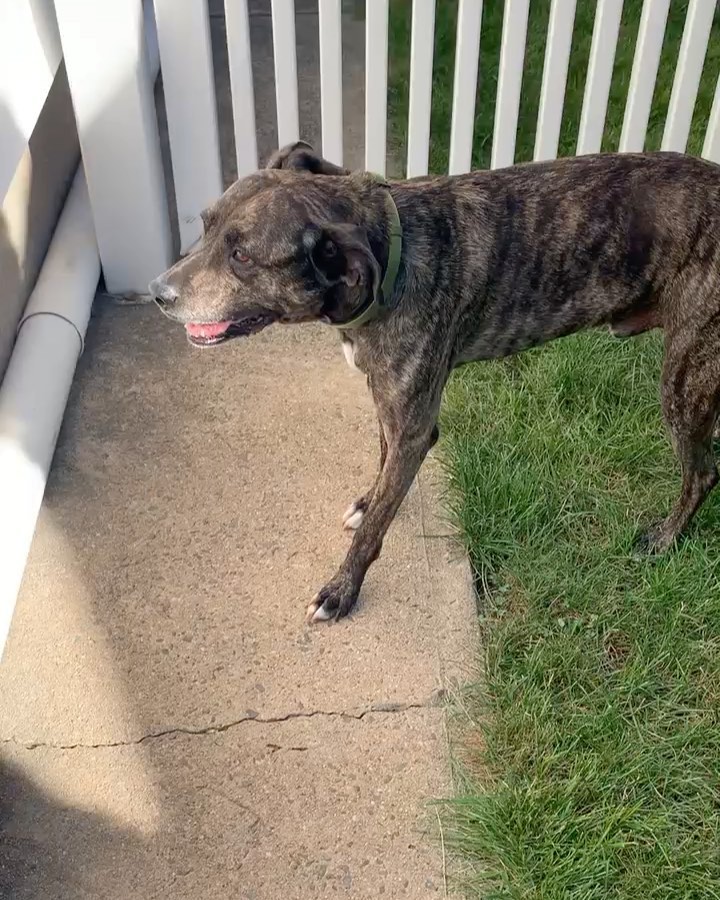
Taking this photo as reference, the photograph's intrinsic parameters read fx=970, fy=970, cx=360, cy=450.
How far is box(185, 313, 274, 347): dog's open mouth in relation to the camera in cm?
278

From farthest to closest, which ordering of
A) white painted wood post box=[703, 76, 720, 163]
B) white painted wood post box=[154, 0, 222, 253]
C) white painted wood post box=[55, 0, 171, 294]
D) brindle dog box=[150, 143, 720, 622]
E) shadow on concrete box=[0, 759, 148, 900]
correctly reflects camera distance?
1. white painted wood post box=[703, 76, 720, 163]
2. white painted wood post box=[154, 0, 222, 253]
3. white painted wood post box=[55, 0, 171, 294]
4. brindle dog box=[150, 143, 720, 622]
5. shadow on concrete box=[0, 759, 148, 900]

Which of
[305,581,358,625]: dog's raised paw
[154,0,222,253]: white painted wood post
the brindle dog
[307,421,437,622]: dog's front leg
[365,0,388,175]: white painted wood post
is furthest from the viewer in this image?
[365,0,388,175]: white painted wood post

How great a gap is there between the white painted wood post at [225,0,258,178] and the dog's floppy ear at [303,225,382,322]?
1.55 metres

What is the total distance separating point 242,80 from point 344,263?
180 centimetres

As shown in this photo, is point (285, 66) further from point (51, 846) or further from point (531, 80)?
point (51, 846)

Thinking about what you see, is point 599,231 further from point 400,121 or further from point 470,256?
point 400,121

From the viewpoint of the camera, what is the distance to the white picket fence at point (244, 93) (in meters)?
3.82

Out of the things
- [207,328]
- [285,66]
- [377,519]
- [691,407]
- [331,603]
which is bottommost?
[331,603]

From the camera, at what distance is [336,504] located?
11.6 ft

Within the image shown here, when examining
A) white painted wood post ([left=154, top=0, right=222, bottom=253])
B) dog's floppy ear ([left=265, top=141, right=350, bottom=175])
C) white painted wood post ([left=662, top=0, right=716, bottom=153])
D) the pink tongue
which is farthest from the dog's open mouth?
white painted wood post ([left=662, top=0, right=716, bottom=153])

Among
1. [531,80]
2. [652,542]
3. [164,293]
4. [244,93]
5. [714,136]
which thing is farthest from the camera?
[531,80]

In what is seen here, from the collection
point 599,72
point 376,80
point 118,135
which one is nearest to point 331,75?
point 376,80

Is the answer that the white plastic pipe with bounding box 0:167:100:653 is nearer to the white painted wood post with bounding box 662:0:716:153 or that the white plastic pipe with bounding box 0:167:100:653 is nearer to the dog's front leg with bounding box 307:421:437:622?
the dog's front leg with bounding box 307:421:437:622

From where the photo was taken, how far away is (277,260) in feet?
8.70
